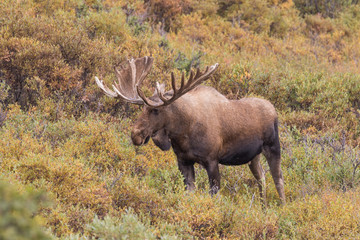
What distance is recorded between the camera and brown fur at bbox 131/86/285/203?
4.99 meters

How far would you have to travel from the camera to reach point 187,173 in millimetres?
5195

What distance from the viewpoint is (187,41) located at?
43.3 feet

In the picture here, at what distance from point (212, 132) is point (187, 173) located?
62 cm

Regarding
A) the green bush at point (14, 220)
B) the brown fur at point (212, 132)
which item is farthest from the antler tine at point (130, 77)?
the green bush at point (14, 220)

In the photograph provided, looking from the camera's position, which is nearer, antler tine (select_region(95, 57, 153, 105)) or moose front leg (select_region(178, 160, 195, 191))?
moose front leg (select_region(178, 160, 195, 191))

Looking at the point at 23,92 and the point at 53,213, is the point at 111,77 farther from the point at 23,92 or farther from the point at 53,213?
the point at 53,213

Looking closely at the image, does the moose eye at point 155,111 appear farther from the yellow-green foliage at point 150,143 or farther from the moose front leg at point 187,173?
the yellow-green foliage at point 150,143

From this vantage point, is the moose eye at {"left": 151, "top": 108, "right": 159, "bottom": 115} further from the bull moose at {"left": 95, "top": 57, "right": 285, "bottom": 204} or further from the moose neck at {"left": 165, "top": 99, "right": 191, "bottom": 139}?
the moose neck at {"left": 165, "top": 99, "right": 191, "bottom": 139}

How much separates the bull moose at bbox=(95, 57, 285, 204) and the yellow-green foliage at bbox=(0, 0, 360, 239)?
0.39m

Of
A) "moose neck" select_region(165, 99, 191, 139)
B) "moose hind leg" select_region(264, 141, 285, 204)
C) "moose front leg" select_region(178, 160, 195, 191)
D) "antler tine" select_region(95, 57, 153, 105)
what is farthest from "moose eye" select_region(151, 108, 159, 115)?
"moose hind leg" select_region(264, 141, 285, 204)

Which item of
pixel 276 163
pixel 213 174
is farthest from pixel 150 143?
pixel 276 163

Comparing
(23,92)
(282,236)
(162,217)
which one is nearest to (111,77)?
(23,92)

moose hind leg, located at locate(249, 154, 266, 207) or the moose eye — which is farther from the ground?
the moose eye

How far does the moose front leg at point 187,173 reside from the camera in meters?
5.18
